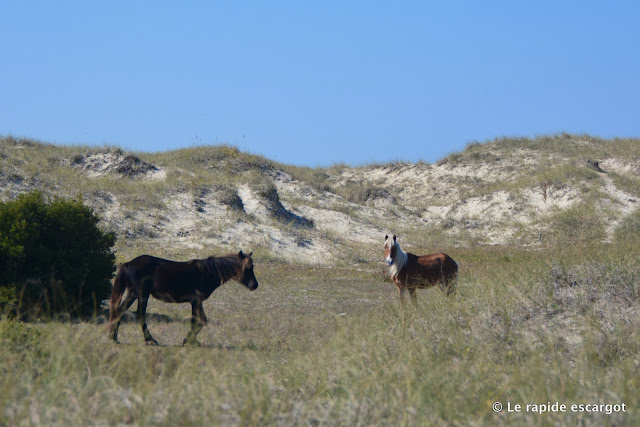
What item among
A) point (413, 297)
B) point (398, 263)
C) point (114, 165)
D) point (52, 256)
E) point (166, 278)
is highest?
point (114, 165)

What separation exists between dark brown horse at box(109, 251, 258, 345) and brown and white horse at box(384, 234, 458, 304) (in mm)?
3567

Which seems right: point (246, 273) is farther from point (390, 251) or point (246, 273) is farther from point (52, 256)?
point (52, 256)

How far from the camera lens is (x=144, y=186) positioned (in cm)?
3281

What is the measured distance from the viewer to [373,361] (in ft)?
29.2

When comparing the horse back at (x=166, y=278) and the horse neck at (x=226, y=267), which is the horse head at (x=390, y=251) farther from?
the horse back at (x=166, y=278)

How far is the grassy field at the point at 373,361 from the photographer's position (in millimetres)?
5938

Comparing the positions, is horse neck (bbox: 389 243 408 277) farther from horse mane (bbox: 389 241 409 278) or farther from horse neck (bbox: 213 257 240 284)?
horse neck (bbox: 213 257 240 284)

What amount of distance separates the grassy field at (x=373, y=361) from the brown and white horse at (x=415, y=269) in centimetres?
55

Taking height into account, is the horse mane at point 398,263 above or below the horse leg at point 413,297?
above

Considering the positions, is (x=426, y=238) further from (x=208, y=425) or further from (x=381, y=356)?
(x=208, y=425)

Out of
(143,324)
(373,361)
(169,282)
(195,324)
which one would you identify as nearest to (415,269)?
(195,324)

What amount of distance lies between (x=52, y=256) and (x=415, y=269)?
26.0 feet

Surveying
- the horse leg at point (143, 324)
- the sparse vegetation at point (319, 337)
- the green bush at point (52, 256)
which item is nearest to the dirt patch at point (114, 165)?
the sparse vegetation at point (319, 337)

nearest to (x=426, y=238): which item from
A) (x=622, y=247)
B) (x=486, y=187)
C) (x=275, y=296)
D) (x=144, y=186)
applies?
(x=486, y=187)
